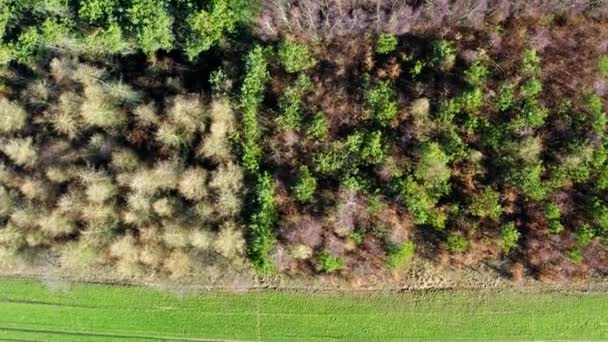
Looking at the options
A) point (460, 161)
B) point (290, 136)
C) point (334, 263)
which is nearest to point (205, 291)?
point (334, 263)

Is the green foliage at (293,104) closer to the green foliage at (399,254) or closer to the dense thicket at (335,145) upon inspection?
the dense thicket at (335,145)

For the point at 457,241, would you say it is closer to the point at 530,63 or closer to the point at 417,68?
the point at 417,68

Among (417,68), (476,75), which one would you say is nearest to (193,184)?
(417,68)

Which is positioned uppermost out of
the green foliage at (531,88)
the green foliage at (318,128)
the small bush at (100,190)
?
the green foliage at (531,88)

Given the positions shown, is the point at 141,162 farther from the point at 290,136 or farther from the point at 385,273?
the point at 385,273

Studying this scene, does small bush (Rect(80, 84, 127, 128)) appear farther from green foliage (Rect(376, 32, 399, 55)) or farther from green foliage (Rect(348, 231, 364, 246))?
green foliage (Rect(376, 32, 399, 55))

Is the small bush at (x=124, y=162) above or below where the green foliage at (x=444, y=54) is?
below

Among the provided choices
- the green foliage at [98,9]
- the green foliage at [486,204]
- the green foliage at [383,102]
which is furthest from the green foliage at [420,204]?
the green foliage at [98,9]
